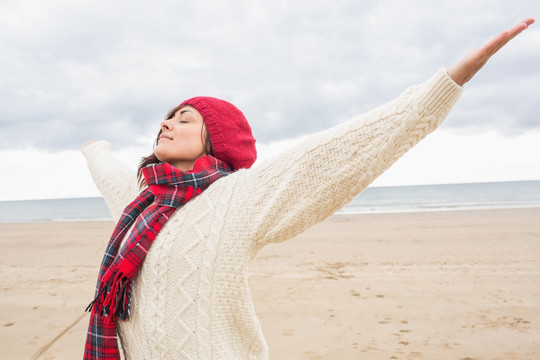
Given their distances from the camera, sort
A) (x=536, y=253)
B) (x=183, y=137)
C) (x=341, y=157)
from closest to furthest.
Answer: (x=341, y=157) → (x=183, y=137) → (x=536, y=253)

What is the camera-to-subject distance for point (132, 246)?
1293mm

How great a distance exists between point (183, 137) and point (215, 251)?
0.53 metres

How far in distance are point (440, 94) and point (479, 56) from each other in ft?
0.44

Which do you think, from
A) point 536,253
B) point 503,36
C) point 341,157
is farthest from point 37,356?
point 536,253

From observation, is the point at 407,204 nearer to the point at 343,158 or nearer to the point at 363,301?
the point at 363,301

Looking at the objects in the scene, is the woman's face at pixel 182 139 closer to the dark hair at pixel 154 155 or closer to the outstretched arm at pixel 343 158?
the dark hair at pixel 154 155

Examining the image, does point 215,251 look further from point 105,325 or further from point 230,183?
point 105,325

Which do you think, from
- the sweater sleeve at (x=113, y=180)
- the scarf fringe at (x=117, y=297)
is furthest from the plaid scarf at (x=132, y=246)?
the sweater sleeve at (x=113, y=180)

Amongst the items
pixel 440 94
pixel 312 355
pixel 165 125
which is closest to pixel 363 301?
pixel 312 355

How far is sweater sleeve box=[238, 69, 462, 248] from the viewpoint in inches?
43.7

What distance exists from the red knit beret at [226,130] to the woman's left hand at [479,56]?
84cm

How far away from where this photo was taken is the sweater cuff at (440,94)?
1.09 m

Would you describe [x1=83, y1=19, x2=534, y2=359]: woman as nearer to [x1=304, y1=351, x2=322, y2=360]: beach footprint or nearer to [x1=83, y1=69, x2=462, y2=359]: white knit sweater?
[x1=83, y1=69, x2=462, y2=359]: white knit sweater

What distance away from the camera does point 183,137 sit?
59.2 inches
